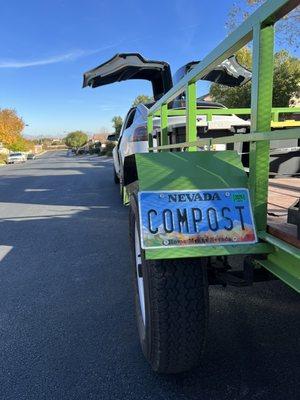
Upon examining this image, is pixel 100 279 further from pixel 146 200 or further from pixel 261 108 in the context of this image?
pixel 261 108

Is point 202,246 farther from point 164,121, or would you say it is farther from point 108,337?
point 164,121

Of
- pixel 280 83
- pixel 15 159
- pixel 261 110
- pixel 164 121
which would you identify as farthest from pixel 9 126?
pixel 261 110

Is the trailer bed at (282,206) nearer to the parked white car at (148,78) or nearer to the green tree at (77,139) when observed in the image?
the parked white car at (148,78)

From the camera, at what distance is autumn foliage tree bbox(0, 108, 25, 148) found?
6757cm

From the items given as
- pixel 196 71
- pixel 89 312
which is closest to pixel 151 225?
pixel 196 71

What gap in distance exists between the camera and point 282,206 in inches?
99.0

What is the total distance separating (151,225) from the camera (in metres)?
2.00

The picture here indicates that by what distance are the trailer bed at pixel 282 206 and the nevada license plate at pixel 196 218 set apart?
139 mm

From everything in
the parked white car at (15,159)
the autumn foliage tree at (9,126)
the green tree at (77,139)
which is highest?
the autumn foliage tree at (9,126)

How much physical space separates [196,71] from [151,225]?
1.19 metres

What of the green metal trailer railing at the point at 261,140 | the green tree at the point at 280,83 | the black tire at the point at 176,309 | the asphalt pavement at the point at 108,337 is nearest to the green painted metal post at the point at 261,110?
the green metal trailer railing at the point at 261,140

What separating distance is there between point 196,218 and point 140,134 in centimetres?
469

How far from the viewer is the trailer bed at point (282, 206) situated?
1880mm

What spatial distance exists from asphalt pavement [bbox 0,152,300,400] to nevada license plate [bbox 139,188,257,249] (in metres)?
0.95
